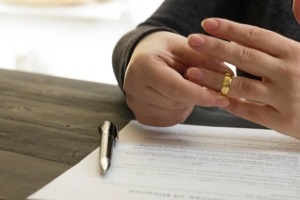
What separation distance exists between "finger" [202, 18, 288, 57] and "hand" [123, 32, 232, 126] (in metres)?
0.04

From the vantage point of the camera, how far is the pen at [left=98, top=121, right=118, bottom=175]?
501 mm

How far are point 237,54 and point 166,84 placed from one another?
0.10m

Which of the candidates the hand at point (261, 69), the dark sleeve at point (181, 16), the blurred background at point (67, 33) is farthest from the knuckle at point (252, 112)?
the blurred background at point (67, 33)

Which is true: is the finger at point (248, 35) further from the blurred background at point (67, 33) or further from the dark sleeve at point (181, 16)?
the blurred background at point (67, 33)

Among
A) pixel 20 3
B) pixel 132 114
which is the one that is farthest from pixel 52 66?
pixel 132 114

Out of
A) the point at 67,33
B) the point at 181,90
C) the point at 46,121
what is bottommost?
the point at 67,33

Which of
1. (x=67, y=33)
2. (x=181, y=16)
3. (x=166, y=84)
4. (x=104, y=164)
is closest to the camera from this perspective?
(x=104, y=164)

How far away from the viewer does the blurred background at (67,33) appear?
6.42ft

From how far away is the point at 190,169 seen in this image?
0.50 m

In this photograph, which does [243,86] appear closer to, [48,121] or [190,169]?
[190,169]

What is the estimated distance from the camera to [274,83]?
564 millimetres

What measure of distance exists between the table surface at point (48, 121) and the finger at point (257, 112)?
102 millimetres

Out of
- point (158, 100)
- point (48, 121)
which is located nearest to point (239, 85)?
point (158, 100)

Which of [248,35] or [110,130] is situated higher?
[248,35]
